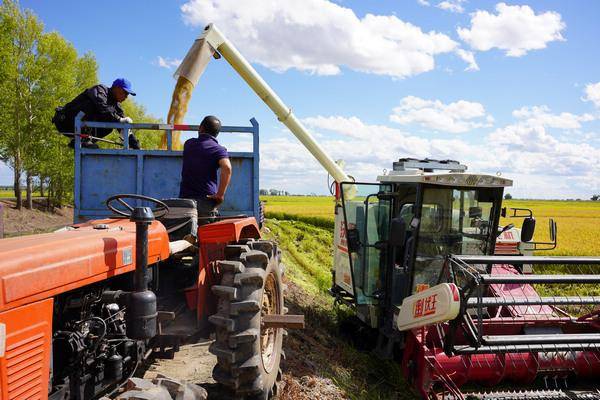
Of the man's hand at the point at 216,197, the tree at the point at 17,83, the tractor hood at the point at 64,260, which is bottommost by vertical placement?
the tractor hood at the point at 64,260

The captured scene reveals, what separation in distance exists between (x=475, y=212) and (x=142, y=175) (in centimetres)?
413

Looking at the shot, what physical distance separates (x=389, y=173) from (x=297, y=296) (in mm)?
2982

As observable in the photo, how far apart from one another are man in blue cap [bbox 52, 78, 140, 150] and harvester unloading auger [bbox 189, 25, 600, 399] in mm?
1773

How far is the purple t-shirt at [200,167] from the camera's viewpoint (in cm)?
414

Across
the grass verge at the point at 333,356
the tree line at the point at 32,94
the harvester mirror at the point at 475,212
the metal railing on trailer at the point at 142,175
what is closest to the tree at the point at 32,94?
the tree line at the point at 32,94

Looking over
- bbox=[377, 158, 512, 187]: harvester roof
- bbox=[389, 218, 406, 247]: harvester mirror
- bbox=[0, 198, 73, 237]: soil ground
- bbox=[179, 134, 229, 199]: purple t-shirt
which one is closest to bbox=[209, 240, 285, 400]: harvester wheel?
bbox=[179, 134, 229, 199]: purple t-shirt

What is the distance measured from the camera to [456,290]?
12.6 ft

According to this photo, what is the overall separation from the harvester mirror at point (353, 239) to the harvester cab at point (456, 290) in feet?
0.05

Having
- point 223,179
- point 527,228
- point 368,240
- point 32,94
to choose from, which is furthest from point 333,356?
point 32,94

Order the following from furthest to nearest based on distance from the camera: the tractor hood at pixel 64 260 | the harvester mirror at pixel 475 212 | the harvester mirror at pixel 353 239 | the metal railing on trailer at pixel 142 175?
the harvester mirror at pixel 353 239, the harvester mirror at pixel 475 212, the metal railing on trailer at pixel 142 175, the tractor hood at pixel 64 260

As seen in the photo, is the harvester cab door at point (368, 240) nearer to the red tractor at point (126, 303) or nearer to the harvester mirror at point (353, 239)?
the harvester mirror at point (353, 239)

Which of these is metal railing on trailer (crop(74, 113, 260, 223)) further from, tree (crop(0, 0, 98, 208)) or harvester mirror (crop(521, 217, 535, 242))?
tree (crop(0, 0, 98, 208))

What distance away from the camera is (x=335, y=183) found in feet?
29.9

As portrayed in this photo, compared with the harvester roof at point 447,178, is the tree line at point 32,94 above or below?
above
